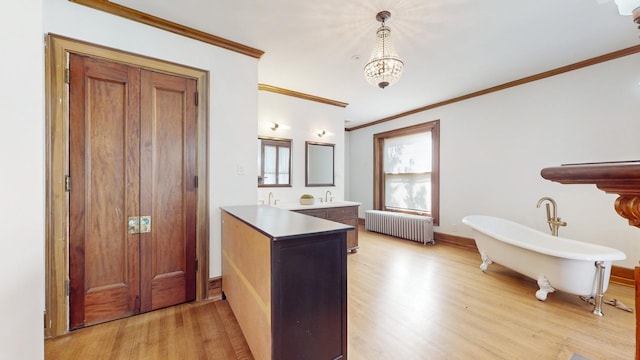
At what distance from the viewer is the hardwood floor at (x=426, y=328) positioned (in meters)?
1.70

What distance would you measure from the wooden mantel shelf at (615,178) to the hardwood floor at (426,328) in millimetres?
1676

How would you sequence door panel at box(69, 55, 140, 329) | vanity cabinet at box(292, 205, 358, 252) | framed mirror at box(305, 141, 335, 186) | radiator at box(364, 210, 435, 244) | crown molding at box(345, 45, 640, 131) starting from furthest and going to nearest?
radiator at box(364, 210, 435, 244) < framed mirror at box(305, 141, 335, 186) < vanity cabinet at box(292, 205, 358, 252) < crown molding at box(345, 45, 640, 131) < door panel at box(69, 55, 140, 329)

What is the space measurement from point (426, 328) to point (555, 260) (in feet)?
5.03

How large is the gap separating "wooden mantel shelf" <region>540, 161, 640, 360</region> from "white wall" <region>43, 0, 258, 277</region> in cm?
250

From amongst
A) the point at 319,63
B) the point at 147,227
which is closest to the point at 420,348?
the point at 147,227

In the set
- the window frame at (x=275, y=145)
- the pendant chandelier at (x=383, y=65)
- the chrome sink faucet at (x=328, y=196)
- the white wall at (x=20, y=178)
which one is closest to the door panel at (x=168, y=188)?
the window frame at (x=275, y=145)

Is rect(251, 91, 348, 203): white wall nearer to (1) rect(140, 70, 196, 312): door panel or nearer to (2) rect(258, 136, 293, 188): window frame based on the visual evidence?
(2) rect(258, 136, 293, 188): window frame

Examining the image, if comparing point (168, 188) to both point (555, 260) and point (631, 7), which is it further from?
point (555, 260)

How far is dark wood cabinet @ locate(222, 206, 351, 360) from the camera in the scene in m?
1.24

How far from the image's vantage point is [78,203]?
1.93m

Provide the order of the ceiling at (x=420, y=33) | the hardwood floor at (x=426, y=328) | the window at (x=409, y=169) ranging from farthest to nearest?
1. the window at (x=409, y=169)
2. the ceiling at (x=420, y=33)
3. the hardwood floor at (x=426, y=328)

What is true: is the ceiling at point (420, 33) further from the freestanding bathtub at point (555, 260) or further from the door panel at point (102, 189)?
the freestanding bathtub at point (555, 260)

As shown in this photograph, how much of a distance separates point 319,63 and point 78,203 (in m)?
2.75

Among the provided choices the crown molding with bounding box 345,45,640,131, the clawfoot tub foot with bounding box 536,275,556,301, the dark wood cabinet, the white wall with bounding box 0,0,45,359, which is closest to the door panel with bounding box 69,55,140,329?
the dark wood cabinet
